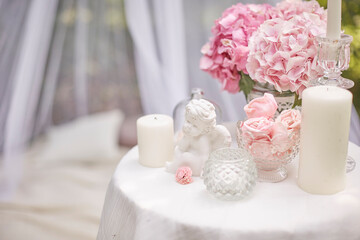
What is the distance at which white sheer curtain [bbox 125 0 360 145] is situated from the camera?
1.92m

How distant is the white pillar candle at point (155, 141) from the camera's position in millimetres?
1123

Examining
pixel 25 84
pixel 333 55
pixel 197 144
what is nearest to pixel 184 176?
pixel 197 144

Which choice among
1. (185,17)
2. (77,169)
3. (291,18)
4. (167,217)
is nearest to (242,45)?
(291,18)

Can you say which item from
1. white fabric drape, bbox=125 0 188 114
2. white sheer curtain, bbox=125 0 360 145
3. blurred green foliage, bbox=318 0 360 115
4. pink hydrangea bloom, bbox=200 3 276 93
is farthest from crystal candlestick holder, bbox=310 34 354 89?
white fabric drape, bbox=125 0 188 114

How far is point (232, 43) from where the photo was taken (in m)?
1.22

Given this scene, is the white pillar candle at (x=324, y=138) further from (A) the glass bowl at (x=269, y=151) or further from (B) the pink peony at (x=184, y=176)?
(B) the pink peony at (x=184, y=176)

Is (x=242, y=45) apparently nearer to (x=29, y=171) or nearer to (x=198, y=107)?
(x=198, y=107)

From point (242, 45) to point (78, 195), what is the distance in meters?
1.27

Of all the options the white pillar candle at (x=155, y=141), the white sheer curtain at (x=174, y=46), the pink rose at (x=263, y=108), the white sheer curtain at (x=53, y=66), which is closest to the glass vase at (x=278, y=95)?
the pink rose at (x=263, y=108)

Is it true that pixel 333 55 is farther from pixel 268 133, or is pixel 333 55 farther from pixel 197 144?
pixel 197 144

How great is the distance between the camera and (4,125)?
88.4 inches

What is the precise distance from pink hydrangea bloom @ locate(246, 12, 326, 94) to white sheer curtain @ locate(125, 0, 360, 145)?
0.72 meters

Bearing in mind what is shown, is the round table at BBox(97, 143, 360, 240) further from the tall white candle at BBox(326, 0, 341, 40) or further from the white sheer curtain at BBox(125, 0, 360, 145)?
the white sheer curtain at BBox(125, 0, 360, 145)

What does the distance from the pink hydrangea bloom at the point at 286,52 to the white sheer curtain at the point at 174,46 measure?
0.72 m
